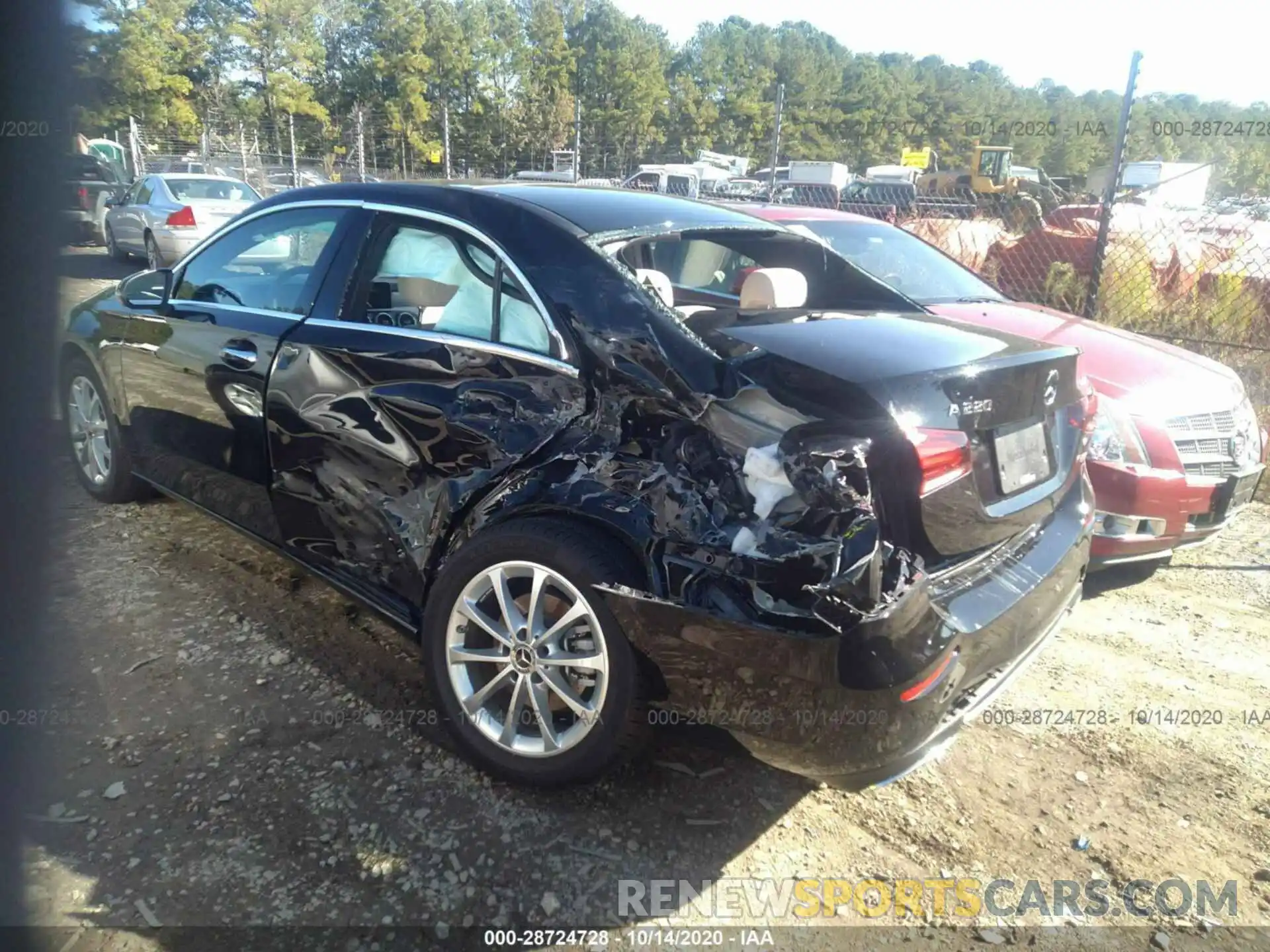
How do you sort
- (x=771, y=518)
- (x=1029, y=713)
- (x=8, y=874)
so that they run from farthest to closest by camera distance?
(x=1029, y=713)
(x=8, y=874)
(x=771, y=518)

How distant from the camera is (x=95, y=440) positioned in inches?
181

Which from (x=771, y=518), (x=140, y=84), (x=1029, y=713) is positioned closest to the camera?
(x=771, y=518)

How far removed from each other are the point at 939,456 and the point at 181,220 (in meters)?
12.8

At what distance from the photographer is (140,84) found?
26562mm

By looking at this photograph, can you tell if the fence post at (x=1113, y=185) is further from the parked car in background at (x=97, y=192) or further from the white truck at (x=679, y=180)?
the white truck at (x=679, y=180)

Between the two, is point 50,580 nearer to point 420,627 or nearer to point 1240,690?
point 420,627

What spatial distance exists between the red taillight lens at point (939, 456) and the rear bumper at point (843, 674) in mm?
262

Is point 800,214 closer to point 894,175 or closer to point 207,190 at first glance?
point 207,190

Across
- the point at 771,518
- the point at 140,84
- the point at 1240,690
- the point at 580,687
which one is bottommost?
the point at 1240,690

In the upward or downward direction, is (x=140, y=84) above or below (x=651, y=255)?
above

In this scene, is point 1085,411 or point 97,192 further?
point 97,192

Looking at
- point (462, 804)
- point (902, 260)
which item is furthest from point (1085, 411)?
point (902, 260)

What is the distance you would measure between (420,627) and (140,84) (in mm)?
30110

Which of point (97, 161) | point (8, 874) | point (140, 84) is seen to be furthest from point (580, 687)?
point (140, 84)
